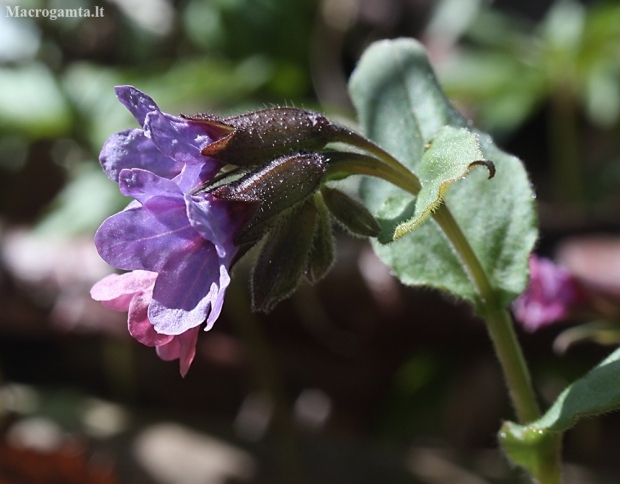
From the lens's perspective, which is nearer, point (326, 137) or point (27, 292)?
point (326, 137)

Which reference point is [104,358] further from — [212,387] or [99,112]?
[99,112]

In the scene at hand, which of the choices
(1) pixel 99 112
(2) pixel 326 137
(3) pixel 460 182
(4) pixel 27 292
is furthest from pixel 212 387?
(2) pixel 326 137

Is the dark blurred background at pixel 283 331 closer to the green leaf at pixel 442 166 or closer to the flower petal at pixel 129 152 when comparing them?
the flower petal at pixel 129 152

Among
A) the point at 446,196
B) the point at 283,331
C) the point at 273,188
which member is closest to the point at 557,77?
the point at 283,331

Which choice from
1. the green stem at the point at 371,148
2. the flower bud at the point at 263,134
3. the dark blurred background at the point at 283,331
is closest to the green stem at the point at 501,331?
the green stem at the point at 371,148

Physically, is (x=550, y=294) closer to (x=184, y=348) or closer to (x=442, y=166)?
(x=442, y=166)

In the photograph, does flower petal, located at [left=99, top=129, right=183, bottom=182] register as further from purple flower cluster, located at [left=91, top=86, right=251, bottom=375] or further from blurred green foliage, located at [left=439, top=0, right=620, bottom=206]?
blurred green foliage, located at [left=439, top=0, right=620, bottom=206]
